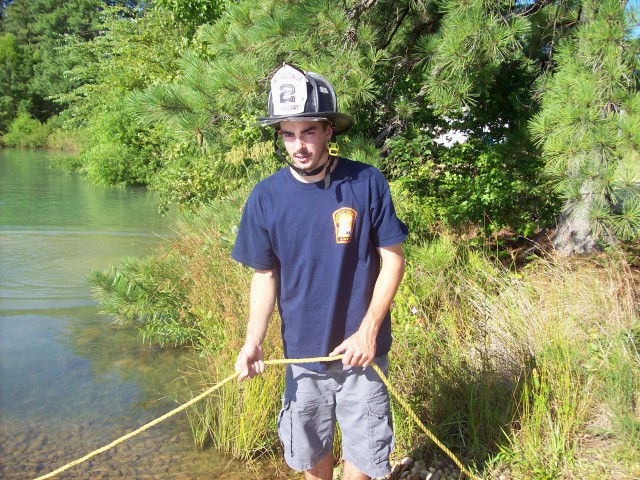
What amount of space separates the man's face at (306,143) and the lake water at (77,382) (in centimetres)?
209

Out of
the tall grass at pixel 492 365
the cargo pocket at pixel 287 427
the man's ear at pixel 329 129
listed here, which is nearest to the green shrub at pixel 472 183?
the tall grass at pixel 492 365

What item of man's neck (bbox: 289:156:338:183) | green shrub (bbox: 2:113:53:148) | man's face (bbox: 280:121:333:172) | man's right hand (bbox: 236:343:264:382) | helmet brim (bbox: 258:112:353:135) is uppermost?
green shrub (bbox: 2:113:53:148)

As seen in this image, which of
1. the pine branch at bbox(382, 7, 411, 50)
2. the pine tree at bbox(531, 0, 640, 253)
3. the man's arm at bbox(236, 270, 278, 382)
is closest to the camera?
the man's arm at bbox(236, 270, 278, 382)

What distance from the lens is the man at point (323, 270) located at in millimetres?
2363

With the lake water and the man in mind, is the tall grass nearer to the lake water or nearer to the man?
the lake water

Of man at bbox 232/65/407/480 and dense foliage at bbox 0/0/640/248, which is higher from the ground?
dense foliage at bbox 0/0/640/248

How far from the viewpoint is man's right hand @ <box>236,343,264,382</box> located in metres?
2.44

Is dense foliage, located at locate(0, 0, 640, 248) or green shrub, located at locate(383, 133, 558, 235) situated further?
green shrub, located at locate(383, 133, 558, 235)

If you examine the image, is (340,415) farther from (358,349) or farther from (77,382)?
(77,382)

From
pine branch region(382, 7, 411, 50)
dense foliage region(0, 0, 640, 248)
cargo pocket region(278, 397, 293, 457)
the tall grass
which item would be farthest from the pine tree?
cargo pocket region(278, 397, 293, 457)

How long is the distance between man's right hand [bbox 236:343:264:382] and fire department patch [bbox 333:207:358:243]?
0.58m

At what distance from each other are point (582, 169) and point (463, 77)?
116cm

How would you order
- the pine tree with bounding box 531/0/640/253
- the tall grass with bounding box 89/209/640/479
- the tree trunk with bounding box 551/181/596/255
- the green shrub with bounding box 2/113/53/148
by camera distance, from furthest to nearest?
the green shrub with bounding box 2/113/53/148
the tree trunk with bounding box 551/181/596/255
the pine tree with bounding box 531/0/640/253
the tall grass with bounding box 89/209/640/479

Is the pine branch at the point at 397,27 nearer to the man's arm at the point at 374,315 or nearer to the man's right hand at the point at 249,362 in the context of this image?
the man's arm at the point at 374,315
